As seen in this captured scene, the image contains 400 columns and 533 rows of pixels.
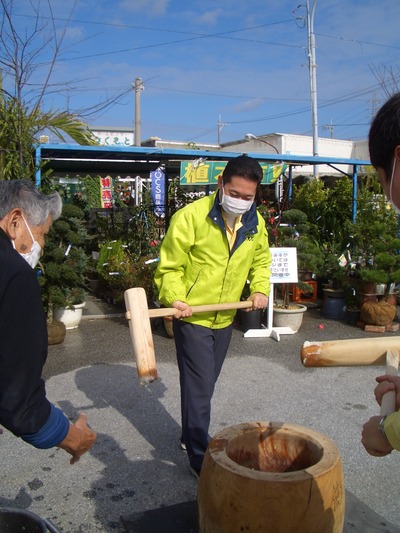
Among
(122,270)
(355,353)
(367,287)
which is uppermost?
(355,353)

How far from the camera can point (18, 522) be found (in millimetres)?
1984

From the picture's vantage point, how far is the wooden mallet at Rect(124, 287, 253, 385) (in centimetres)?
296

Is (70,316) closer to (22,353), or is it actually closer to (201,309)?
(201,309)

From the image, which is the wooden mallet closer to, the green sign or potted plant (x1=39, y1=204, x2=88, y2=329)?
potted plant (x1=39, y1=204, x2=88, y2=329)

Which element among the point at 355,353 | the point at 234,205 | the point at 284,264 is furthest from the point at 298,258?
the point at 355,353

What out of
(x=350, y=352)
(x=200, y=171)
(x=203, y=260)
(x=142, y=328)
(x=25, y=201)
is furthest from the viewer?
(x=200, y=171)

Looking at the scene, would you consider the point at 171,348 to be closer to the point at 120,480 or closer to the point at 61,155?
the point at 120,480

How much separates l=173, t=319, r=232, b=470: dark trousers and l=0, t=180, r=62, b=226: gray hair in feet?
4.74

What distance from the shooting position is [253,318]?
288 inches

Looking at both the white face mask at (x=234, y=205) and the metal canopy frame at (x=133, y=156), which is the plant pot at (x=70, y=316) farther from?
the white face mask at (x=234, y=205)

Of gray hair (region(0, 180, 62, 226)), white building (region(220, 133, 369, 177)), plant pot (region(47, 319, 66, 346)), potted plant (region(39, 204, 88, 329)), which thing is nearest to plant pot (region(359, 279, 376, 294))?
potted plant (region(39, 204, 88, 329))

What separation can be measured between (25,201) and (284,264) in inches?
210

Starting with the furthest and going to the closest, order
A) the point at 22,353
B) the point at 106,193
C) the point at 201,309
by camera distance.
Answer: the point at 106,193, the point at 201,309, the point at 22,353

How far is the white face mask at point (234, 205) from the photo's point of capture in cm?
345
